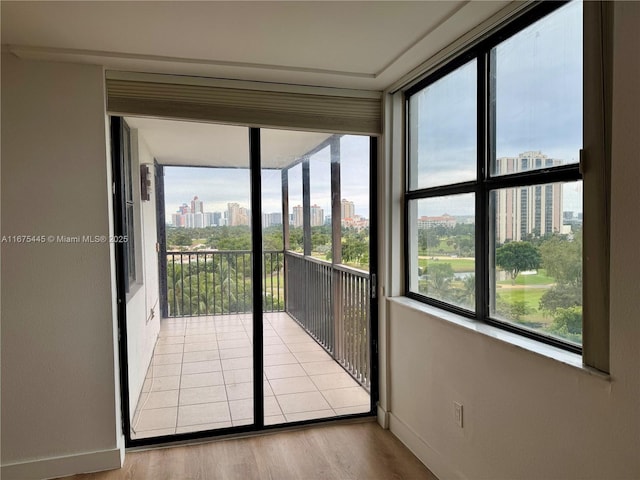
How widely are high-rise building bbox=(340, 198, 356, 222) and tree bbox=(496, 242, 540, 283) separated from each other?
122cm

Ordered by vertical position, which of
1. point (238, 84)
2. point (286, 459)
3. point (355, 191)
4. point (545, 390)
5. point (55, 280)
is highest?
point (238, 84)

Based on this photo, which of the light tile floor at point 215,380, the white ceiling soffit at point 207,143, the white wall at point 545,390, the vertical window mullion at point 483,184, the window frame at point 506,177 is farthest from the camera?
the light tile floor at point 215,380

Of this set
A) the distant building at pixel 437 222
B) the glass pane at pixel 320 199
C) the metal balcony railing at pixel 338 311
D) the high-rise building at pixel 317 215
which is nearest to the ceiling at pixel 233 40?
the glass pane at pixel 320 199

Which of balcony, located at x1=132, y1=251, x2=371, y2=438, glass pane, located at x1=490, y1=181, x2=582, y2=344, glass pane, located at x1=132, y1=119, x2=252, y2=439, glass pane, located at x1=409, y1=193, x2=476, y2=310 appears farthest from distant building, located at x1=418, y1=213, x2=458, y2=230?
glass pane, located at x1=132, y1=119, x2=252, y2=439

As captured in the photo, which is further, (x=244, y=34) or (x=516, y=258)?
(x=244, y=34)

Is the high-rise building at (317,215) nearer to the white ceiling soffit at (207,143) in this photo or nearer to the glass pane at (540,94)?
the white ceiling soffit at (207,143)

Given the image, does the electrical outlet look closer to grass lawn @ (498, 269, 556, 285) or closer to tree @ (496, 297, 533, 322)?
tree @ (496, 297, 533, 322)

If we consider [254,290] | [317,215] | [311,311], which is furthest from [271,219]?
[311,311]

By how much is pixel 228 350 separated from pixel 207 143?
1.38 m

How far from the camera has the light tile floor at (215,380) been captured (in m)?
2.84

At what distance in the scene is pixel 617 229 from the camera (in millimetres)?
1388

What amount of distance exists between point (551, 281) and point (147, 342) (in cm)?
254

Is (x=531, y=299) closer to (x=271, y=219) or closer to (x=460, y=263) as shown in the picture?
(x=460, y=263)

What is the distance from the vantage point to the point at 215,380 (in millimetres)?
2918
